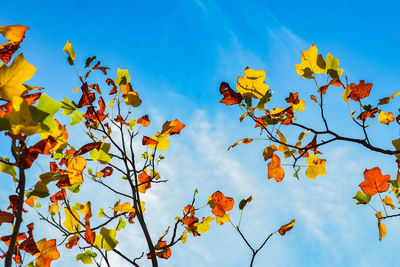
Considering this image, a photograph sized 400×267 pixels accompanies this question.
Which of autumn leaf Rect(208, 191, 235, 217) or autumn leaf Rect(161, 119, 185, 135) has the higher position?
autumn leaf Rect(161, 119, 185, 135)

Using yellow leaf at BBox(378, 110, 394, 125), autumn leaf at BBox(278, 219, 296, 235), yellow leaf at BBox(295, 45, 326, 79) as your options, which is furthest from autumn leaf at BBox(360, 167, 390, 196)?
yellow leaf at BBox(295, 45, 326, 79)

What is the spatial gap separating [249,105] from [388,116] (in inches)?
32.7

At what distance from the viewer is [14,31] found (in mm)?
904

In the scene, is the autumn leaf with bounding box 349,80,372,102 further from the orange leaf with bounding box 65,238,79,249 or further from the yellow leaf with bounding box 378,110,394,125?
the orange leaf with bounding box 65,238,79,249

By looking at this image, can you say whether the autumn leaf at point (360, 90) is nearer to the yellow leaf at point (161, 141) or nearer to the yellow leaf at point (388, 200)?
the yellow leaf at point (388, 200)

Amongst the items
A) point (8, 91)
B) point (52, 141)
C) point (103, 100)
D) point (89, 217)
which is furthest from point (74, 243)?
point (8, 91)

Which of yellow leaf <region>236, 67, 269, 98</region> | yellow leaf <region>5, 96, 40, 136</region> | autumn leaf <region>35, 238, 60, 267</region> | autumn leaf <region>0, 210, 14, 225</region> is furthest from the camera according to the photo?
autumn leaf <region>35, 238, 60, 267</region>

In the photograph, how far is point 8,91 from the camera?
0.78 meters

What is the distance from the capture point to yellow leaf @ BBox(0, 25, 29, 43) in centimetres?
90

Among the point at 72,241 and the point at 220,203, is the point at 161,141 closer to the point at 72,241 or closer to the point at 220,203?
the point at 220,203

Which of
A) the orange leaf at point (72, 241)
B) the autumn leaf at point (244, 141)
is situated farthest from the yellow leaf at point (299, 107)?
the orange leaf at point (72, 241)

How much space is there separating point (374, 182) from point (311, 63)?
67cm

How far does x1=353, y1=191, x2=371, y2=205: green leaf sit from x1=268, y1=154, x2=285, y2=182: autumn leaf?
0.43 m

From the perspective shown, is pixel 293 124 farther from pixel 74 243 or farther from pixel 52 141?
pixel 74 243
